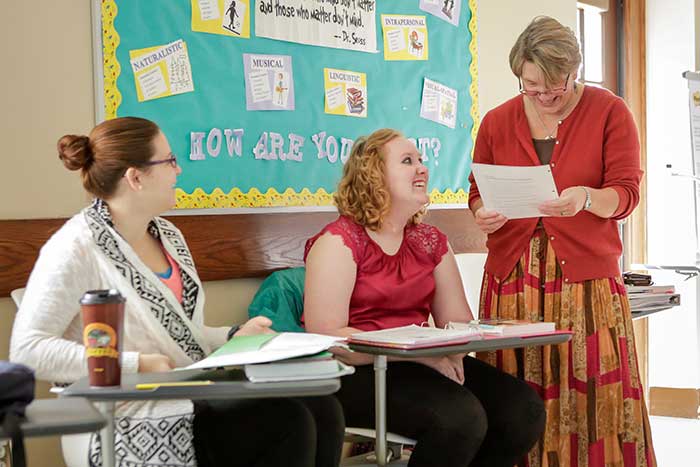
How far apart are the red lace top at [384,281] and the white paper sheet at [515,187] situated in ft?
0.95

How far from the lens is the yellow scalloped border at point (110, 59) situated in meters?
2.35

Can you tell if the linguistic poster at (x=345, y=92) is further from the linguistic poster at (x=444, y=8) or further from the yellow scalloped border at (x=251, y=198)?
the linguistic poster at (x=444, y=8)

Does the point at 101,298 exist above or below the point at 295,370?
above

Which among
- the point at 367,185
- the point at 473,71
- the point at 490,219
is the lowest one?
the point at 490,219

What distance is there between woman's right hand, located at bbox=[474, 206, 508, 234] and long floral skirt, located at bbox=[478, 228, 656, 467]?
0.12 metres

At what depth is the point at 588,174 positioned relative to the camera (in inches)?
103

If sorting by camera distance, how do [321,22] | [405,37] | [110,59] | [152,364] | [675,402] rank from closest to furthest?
1. [152,364]
2. [110,59]
3. [321,22]
4. [405,37]
5. [675,402]

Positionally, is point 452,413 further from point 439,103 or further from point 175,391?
point 439,103

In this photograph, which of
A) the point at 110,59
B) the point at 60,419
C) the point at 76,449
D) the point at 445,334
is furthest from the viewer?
the point at 110,59

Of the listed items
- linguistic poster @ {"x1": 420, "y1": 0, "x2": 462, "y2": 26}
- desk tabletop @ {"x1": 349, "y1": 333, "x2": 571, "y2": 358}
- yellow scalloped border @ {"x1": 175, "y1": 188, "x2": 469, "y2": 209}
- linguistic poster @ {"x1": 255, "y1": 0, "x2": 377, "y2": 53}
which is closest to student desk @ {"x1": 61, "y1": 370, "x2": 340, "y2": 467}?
desk tabletop @ {"x1": 349, "y1": 333, "x2": 571, "y2": 358}

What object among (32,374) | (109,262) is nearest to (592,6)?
(109,262)

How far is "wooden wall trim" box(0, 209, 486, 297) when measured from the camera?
2.19 meters

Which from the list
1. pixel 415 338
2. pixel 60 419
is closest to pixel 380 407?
pixel 415 338

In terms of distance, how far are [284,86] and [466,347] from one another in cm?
113
